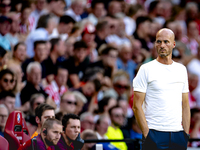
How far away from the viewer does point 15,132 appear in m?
3.38

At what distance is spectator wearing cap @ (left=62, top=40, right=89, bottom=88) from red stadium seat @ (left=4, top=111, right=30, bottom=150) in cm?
284

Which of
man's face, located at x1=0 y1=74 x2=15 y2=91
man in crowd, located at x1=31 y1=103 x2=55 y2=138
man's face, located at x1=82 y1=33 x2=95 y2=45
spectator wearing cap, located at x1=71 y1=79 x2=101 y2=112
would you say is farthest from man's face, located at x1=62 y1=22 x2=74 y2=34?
man in crowd, located at x1=31 y1=103 x2=55 y2=138

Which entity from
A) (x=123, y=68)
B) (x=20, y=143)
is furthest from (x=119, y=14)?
(x=20, y=143)

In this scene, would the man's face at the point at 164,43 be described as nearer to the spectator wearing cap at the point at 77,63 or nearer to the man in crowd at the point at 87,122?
the man in crowd at the point at 87,122

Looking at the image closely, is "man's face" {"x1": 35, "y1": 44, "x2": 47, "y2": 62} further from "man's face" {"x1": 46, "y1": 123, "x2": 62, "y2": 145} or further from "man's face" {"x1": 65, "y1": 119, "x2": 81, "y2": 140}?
"man's face" {"x1": 46, "y1": 123, "x2": 62, "y2": 145}

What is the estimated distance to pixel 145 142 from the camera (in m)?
2.69

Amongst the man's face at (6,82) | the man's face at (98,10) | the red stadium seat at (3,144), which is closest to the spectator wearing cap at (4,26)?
the man's face at (6,82)

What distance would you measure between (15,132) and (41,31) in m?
3.26

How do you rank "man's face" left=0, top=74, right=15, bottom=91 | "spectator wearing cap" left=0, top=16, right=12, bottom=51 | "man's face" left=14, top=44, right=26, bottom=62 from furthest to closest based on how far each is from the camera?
1. "spectator wearing cap" left=0, top=16, right=12, bottom=51
2. "man's face" left=14, top=44, right=26, bottom=62
3. "man's face" left=0, top=74, right=15, bottom=91

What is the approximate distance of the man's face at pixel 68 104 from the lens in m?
5.35

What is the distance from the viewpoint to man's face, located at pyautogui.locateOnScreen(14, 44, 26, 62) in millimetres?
5704

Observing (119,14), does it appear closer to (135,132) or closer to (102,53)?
(102,53)

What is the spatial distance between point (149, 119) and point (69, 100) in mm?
2826

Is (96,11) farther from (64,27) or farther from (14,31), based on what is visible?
(14,31)
